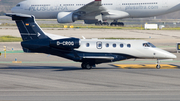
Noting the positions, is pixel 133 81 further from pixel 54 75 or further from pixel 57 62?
pixel 57 62

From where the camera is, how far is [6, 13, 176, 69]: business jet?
21.1 metres

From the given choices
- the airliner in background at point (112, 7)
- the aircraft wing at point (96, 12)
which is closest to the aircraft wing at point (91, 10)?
the aircraft wing at point (96, 12)

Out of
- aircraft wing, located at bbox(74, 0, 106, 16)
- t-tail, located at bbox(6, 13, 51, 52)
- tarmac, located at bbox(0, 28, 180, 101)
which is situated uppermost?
aircraft wing, located at bbox(74, 0, 106, 16)

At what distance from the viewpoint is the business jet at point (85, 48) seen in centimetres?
2109

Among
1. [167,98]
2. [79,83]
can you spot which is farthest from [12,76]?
[167,98]

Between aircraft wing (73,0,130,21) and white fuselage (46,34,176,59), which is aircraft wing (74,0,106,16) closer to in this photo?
aircraft wing (73,0,130,21)

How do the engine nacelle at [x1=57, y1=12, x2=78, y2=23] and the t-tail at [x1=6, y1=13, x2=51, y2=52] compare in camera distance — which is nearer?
the t-tail at [x1=6, y1=13, x2=51, y2=52]

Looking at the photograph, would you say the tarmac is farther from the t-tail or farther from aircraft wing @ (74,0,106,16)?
aircraft wing @ (74,0,106,16)

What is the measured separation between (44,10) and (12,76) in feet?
137

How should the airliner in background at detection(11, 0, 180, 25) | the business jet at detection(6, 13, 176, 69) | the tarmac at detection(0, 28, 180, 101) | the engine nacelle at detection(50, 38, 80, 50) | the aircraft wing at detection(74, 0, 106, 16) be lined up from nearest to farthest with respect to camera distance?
1. the tarmac at detection(0, 28, 180, 101)
2. the engine nacelle at detection(50, 38, 80, 50)
3. the business jet at detection(6, 13, 176, 69)
4. the aircraft wing at detection(74, 0, 106, 16)
5. the airliner in background at detection(11, 0, 180, 25)

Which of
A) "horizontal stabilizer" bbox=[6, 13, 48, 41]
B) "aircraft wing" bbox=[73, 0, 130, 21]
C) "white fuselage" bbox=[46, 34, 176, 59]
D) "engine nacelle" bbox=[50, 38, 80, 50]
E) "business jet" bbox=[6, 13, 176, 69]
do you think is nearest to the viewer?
"engine nacelle" bbox=[50, 38, 80, 50]

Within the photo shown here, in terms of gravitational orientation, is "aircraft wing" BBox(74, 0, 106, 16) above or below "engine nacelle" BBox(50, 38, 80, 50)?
above

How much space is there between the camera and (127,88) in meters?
14.8

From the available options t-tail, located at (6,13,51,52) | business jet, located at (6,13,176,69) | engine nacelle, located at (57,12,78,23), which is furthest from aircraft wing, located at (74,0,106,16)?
business jet, located at (6,13,176,69)
